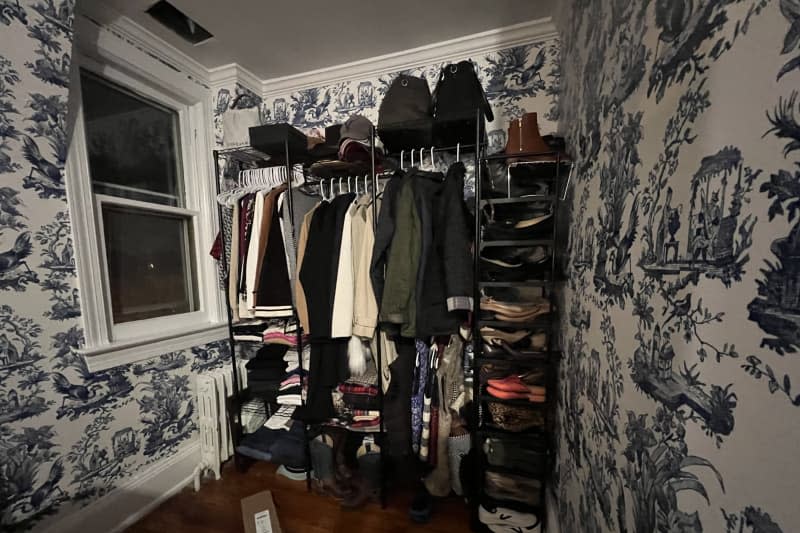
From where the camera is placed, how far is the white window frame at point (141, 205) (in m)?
1.16

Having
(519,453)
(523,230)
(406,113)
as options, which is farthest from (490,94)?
(519,453)

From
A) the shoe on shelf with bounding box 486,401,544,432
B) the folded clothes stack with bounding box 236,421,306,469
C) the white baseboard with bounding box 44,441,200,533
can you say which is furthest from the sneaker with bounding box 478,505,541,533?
the white baseboard with bounding box 44,441,200,533

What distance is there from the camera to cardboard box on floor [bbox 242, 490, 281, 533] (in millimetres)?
1220

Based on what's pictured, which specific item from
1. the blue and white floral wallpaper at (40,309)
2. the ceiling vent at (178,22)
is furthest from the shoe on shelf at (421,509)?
the ceiling vent at (178,22)

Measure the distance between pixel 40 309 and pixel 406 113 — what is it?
1622 millimetres

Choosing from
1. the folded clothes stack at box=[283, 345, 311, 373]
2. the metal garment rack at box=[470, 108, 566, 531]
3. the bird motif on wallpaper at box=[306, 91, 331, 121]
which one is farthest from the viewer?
the bird motif on wallpaper at box=[306, 91, 331, 121]

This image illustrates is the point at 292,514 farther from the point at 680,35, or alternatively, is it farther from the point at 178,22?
the point at 178,22

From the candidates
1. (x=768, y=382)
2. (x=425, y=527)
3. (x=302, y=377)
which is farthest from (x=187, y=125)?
(x=425, y=527)

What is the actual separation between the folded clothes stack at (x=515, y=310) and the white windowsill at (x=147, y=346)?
1.57 m

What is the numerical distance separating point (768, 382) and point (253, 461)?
7.09 ft

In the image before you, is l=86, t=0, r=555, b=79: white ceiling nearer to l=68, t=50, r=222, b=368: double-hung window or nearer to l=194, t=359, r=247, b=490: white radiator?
l=68, t=50, r=222, b=368: double-hung window

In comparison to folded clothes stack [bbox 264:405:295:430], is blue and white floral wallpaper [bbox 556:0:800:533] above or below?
above

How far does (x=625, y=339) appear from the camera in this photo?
1.97ft

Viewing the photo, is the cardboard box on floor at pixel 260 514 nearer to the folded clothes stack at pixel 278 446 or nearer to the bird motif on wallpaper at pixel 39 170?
the folded clothes stack at pixel 278 446
